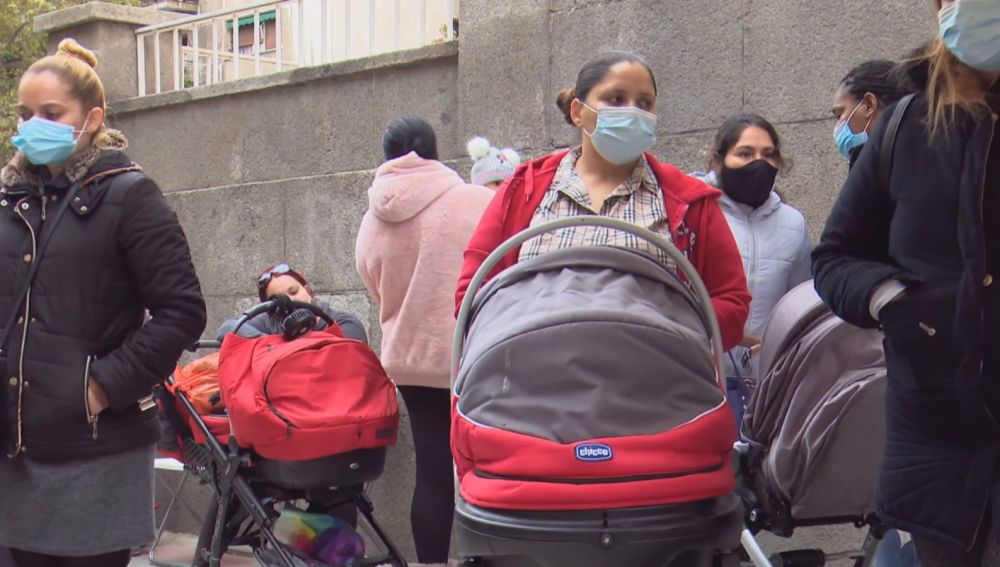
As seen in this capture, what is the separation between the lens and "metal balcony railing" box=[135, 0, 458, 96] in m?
7.00

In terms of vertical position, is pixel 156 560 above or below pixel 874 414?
below

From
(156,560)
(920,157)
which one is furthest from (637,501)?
(156,560)

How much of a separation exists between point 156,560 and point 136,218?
141 inches

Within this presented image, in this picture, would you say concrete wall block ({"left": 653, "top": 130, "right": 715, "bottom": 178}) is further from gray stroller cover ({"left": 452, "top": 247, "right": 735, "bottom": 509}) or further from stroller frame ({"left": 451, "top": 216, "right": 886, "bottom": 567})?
gray stroller cover ({"left": 452, "top": 247, "right": 735, "bottom": 509})

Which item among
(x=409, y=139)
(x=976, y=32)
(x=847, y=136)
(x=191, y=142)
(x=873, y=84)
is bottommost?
(x=191, y=142)

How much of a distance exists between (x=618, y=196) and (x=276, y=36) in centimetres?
486

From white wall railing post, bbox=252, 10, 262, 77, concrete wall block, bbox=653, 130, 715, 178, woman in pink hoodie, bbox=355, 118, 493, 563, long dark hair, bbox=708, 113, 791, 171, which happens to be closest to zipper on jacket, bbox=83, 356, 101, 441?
woman in pink hoodie, bbox=355, 118, 493, 563

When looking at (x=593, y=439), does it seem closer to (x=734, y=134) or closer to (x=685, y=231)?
(x=685, y=231)

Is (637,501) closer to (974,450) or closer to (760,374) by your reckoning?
(974,450)

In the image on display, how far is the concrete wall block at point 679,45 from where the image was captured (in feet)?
17.9

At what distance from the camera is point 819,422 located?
3131 millimetres

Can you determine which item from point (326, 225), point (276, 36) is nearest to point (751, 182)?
point (326, 225)

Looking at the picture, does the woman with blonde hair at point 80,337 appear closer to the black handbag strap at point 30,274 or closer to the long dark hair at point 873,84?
the black handbag strap at point 30,274

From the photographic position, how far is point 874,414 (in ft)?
10.3
